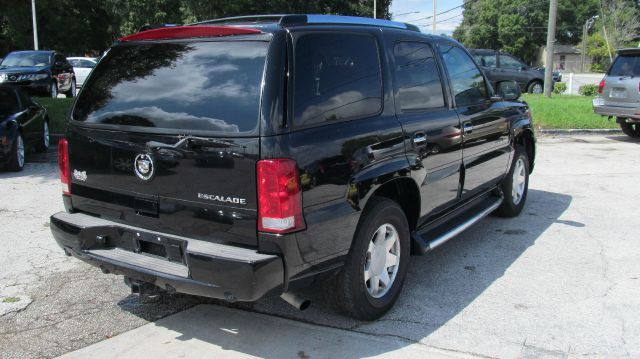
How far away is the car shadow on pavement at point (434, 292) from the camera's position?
3.76m

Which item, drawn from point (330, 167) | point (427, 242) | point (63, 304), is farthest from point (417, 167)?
point (63, 304)

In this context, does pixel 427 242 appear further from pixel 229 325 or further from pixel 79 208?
pixel 79 208

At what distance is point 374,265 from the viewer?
3.81 meters

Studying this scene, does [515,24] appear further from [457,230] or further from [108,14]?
[457,230]

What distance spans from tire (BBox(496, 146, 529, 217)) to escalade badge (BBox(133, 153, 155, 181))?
13.5 feet

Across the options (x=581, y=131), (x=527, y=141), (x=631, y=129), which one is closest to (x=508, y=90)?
(x=527, y=141)

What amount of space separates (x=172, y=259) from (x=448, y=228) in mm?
2391

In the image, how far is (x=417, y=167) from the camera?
13.4 feet

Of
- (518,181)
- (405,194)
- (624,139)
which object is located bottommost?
(624,139)

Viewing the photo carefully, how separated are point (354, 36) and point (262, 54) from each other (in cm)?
87

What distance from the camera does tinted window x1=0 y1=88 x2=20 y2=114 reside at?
9383mm

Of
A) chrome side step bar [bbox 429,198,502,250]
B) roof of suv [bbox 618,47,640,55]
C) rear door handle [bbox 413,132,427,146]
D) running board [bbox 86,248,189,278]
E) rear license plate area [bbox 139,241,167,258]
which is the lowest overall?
chrome side step bar [bbox 429,198,502,250]

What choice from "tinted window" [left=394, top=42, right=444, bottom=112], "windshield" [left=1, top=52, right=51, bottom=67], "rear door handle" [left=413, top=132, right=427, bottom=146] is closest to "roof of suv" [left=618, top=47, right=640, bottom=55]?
"tinted window" [left=394, top=42, right=444, bottom=112]

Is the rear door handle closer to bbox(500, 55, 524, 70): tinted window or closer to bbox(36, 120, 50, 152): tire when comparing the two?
bbox(36, 120, 50, 152): tire
